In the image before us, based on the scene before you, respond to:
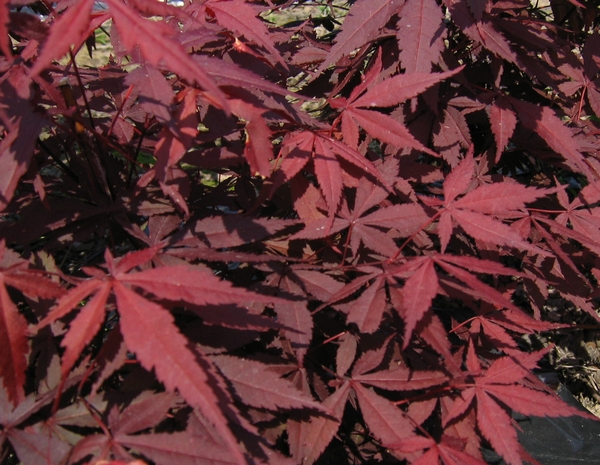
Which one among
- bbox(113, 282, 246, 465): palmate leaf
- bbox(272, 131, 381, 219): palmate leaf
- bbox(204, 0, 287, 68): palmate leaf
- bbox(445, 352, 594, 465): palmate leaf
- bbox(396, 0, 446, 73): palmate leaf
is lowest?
bbox(445, 352, 594, 465): palmate leaf

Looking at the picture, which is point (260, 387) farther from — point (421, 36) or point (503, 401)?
point (421, 36)

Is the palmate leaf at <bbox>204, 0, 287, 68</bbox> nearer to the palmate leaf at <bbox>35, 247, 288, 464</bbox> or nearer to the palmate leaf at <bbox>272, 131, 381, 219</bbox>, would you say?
the palmate leaf at <bbox>272, 131, 381, 219</bbox>

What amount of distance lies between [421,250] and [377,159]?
0.28 meters

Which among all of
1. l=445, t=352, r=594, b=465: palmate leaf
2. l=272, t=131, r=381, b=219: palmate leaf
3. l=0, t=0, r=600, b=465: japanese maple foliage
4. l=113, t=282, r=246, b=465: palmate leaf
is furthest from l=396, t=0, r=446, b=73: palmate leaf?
l=113, t=282, r=246, b=465: palmate leaf

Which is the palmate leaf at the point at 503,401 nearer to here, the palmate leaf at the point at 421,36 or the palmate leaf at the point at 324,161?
the palmate leaf at the point at 324,161

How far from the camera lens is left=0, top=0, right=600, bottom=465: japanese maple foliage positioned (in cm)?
83

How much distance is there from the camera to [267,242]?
123 centimetres

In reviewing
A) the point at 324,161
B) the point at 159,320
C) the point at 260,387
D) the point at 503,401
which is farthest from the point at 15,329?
the point at 503,401

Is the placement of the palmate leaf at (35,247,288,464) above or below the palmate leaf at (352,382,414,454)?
above

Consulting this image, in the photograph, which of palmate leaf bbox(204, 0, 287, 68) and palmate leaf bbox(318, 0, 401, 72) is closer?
palmate leaf bbox(204, 0, 287, 68)

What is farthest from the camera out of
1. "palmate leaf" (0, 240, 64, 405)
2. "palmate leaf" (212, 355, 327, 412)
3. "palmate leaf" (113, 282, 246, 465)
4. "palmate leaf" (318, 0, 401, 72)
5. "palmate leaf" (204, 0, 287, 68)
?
"palmate leaf" (318, 0, 401, 72)

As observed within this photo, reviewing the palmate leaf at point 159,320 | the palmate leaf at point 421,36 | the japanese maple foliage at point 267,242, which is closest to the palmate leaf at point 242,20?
the japanese maple foliage at point 267,242

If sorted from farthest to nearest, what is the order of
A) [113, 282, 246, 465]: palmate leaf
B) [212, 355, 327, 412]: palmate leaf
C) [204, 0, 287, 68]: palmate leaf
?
[204, 0, 287, 68]: palmate leaf → [212, 355, 327, 412]: palmate leaf → [113, 282, 246, 465]: palmate leaf

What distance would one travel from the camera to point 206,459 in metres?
0.83
